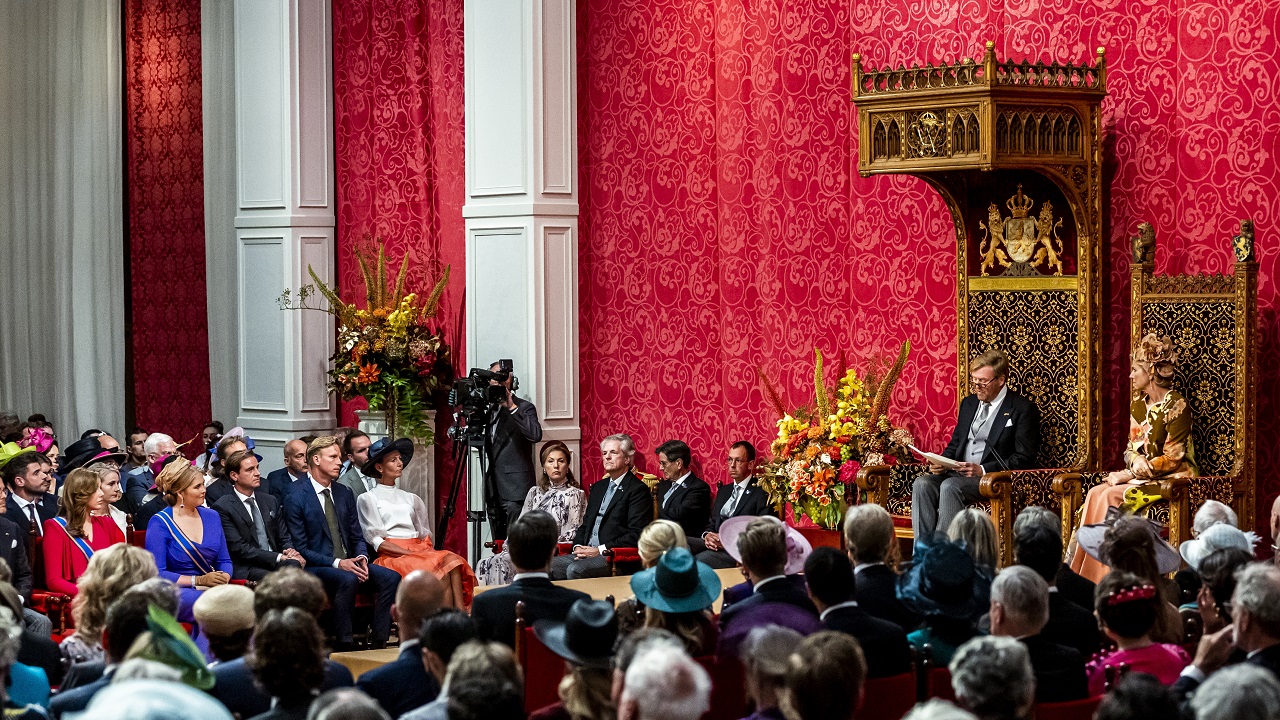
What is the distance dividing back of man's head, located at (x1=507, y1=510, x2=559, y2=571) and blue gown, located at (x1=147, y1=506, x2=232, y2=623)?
2.42 m

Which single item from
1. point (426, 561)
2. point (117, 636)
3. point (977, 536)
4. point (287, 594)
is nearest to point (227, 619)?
point (287, 594)

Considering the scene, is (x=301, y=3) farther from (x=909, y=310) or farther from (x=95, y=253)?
(x=909, y=310)

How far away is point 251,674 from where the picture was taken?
174 inches

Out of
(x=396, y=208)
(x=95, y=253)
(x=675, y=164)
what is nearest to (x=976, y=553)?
(x=675, y=164)

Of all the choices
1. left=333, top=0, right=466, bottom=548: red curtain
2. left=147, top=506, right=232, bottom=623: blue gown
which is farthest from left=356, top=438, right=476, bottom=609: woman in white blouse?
left=333, top=0, right=466, bottom=548: red curtain

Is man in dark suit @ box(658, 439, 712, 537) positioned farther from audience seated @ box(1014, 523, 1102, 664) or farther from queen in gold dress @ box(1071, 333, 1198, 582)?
audience seated @ box(1014, 523, 1102, 664)

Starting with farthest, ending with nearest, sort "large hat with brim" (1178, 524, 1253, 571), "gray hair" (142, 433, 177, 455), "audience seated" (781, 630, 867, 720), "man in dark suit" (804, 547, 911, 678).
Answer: "gray hair" (142, 433, 177, 455) < "large hat with brim" (1178, 524, 1253, 571) < "man in dark suit" (804, 547, 911, 678) < "audience seated" (781, 630, 867, 720)

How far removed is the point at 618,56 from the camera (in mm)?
10547

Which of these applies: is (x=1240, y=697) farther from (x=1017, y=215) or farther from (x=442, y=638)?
(x=1017, y=215)

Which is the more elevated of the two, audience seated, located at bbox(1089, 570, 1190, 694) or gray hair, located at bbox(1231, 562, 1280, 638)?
gray hair, located at bbox(1231, 562, 1280, 638)

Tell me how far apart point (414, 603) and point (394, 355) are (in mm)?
6509

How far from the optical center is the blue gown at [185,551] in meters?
7.60

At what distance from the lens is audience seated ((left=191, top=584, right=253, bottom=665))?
461 cm

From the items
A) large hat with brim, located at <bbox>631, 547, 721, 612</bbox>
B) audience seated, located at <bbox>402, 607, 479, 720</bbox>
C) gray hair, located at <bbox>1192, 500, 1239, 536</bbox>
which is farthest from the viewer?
gray hair, located at <bbox>1192, 500, 1239, 536</bbox>
